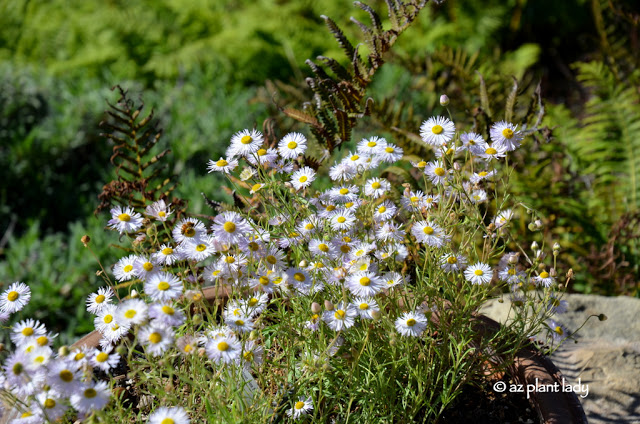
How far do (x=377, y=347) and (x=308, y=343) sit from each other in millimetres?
136

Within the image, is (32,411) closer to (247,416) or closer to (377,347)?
(247,416)

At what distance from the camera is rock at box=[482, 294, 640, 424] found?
1.42 m

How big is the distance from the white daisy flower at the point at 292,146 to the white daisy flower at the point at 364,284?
31 cm

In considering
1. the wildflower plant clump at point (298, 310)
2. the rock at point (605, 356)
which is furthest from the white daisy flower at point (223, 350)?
the rock at point (605, 356)

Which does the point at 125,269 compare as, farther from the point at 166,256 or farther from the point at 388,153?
the point at 388,153

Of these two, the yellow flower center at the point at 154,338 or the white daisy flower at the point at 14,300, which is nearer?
the yellow flower center at the point at 154,338

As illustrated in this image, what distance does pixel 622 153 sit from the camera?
2.69 metres

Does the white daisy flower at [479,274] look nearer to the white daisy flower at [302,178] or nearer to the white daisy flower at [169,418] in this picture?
the white daisy flower at [302,178]

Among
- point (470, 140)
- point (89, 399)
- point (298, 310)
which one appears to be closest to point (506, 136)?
point (470, 140)

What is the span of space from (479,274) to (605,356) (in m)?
0.71

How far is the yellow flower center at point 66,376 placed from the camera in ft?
2.66

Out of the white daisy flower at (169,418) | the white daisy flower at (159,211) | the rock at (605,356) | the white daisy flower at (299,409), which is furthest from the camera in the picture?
the rock at (605,356)

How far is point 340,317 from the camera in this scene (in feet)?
3.20

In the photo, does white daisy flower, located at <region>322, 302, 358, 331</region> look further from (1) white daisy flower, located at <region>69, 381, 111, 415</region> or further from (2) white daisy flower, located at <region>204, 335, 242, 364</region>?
(1) white daisy flower, located at <region>69, 381, 111, 415</region>
